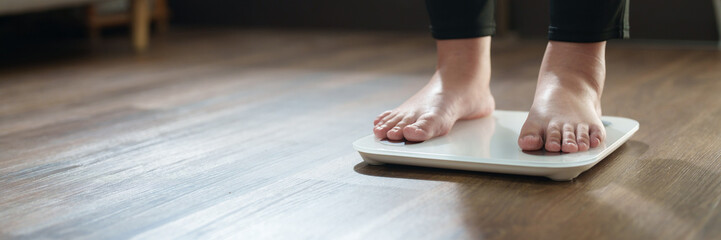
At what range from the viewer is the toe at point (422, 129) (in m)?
0.94

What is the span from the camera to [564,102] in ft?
3.11

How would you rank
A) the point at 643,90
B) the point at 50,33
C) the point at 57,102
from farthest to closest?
1. the point at 50,33
2. the point at 57,102
3. the point at 643,90

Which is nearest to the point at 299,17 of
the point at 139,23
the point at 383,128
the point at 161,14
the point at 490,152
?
the point at 161,14

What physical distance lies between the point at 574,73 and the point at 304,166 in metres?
0.36

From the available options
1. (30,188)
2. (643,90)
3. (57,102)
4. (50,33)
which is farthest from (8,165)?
(50,33)

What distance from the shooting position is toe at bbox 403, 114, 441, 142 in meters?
0.94

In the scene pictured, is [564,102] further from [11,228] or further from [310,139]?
[11,228]

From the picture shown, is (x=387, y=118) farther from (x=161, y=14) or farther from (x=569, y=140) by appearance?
(x=161, y=14)

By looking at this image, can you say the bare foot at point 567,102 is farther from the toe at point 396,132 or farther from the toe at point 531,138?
the toe at point 396,132

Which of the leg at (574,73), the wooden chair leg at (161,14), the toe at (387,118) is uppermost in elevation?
the leg at (574,73)

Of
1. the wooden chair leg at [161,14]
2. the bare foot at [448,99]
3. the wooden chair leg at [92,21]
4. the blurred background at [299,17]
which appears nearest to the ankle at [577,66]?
the bare foot at [448,99]

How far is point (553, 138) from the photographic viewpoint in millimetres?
877

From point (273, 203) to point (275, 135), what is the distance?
349mm

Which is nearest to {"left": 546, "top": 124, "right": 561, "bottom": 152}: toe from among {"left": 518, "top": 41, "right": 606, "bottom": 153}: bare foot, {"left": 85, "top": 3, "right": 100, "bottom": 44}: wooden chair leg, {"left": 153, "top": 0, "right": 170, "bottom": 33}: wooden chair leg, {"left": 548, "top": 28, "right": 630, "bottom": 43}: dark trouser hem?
{"left": 518, "top": 41, "right": 606, "bottom": 153}: bare foot
